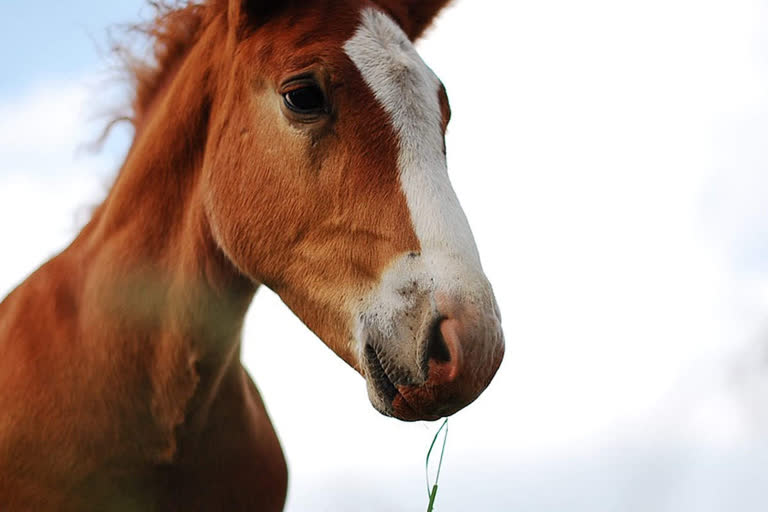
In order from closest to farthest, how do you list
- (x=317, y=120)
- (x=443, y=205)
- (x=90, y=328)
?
(x=443, y=205), (x=317, y=120), (x=90, y=328)

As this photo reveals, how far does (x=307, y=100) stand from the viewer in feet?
8.48

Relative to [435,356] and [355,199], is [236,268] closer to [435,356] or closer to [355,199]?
[355,199]

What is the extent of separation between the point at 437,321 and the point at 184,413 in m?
1.31

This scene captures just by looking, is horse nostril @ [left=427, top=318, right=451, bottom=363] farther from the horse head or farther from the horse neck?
the horse neck

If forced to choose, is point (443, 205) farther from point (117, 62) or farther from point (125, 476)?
point (117, 62)

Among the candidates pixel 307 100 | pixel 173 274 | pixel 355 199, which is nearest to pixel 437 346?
pixel 355 199

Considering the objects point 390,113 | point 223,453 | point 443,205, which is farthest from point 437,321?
point 223,453

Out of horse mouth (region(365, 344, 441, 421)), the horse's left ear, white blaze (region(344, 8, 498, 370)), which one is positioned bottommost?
horse mouth (region(365, 344, 441, 421))

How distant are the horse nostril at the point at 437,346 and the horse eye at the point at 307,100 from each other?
0.89 meters

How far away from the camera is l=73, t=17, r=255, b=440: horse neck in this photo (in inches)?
116

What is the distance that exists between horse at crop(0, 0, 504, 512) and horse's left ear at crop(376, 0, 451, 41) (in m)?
0.01

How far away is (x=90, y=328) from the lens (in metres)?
3.01

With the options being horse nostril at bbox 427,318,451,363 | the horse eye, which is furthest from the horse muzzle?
the horse eye

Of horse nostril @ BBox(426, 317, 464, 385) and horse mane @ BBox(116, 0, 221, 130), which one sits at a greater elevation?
horse mane @ BBox(116, 0, 221, 130)
